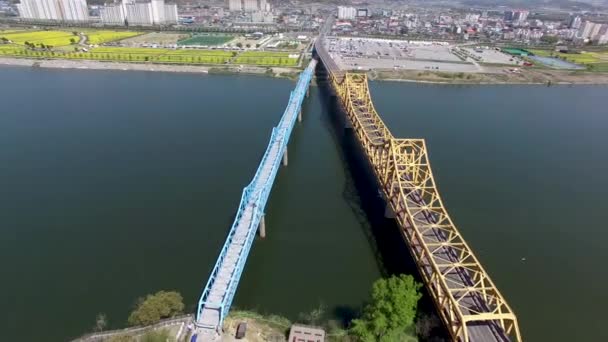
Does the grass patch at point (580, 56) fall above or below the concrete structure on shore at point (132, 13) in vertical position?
below

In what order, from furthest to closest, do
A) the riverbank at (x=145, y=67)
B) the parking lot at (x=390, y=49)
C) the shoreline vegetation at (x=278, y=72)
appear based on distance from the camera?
1. the parking lot at (x=390, y=49)
2. the riverbank at (x=145, y=67)
3. the shoreline vegetation at (x=278, y=72)

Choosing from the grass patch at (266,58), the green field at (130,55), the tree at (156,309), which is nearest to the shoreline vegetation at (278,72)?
the green field at (130,55)

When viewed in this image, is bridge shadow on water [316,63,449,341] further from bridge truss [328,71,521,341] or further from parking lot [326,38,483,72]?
parking lot [326,38,483,72]

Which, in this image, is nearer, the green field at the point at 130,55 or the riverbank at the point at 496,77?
the riverbank at the point at 496,77

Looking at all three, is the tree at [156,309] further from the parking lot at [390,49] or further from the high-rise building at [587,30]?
the high-rise building at [587,30]

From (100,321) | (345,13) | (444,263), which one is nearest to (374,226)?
(444,263)

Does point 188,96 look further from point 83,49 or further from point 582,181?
point 582,181

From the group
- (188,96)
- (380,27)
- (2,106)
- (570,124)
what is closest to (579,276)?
(570,124)

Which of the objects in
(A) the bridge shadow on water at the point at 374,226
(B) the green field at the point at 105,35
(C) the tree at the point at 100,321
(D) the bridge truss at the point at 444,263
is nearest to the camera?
(D) the bridge truss at the point at 444,263
